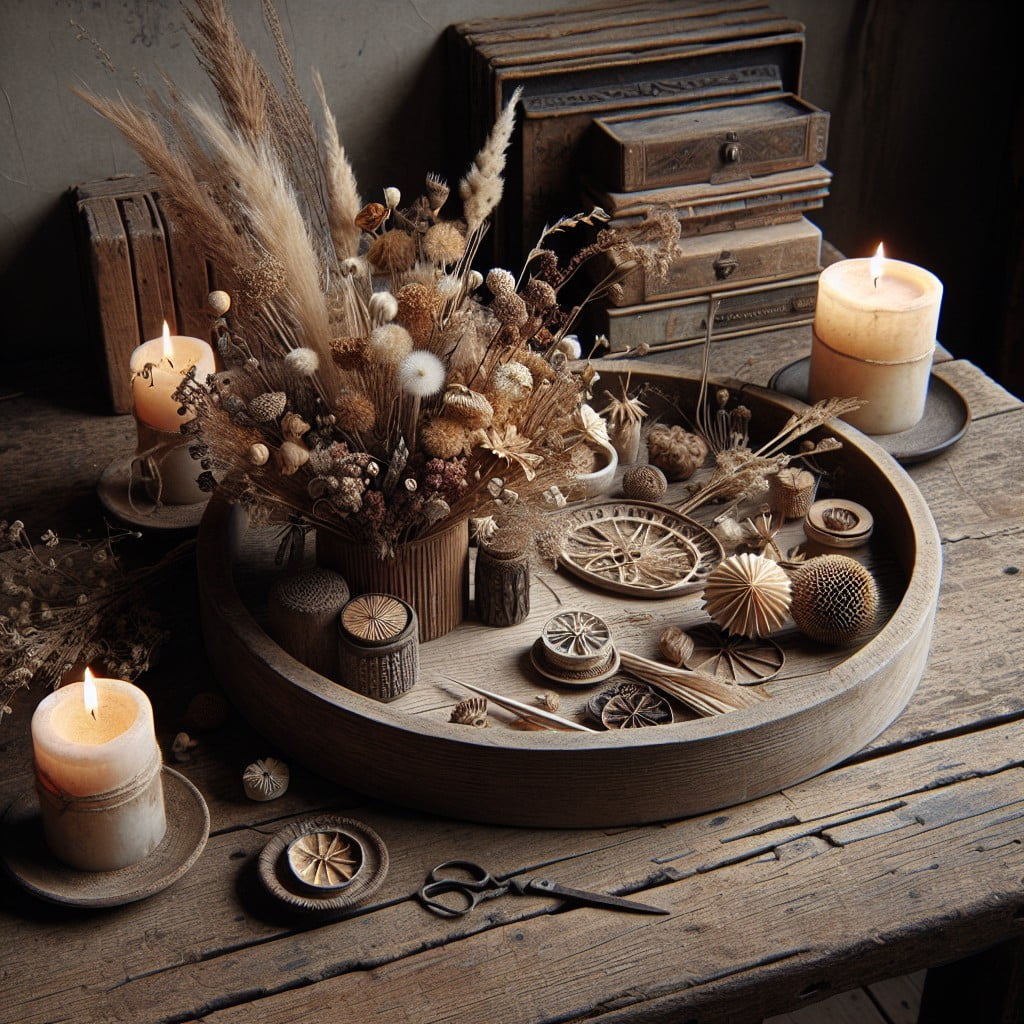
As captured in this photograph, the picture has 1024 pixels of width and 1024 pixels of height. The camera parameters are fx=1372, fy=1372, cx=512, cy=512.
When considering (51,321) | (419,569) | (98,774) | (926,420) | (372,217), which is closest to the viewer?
(98,774)

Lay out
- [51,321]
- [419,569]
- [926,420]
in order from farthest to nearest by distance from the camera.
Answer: [51,321], [926,420], [419,569]

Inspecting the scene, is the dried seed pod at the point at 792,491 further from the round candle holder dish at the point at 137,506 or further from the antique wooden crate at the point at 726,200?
the round candle holder dish at the point at 137,506

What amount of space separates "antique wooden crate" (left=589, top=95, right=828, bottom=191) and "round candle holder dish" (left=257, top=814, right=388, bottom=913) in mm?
1028

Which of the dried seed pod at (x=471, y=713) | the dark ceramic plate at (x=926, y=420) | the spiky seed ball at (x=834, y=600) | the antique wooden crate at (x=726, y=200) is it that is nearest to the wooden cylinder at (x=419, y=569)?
the dried seed pod at (x=471, y=713)

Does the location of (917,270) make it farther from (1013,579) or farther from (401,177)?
(401,177)

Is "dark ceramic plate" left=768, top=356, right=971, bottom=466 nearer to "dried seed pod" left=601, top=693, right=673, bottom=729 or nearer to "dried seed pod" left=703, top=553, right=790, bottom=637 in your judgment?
"dried seed pod" left=703, top=553, right=790, bottom=637

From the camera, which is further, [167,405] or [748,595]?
[167,405]

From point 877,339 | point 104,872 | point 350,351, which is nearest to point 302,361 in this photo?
point 350,351

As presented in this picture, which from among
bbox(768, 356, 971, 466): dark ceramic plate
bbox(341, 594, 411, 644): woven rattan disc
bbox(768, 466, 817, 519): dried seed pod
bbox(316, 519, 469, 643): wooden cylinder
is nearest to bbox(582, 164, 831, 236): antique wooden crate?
bbox(768, 356, 971, 466): dark ceramic plate

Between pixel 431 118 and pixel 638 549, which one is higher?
pixel 431 118

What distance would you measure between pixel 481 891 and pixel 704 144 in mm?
1132

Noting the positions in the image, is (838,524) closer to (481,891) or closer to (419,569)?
(419,569)

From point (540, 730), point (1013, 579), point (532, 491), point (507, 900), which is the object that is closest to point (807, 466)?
point (1013, 579)

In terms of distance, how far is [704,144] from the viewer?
1.90 metres
